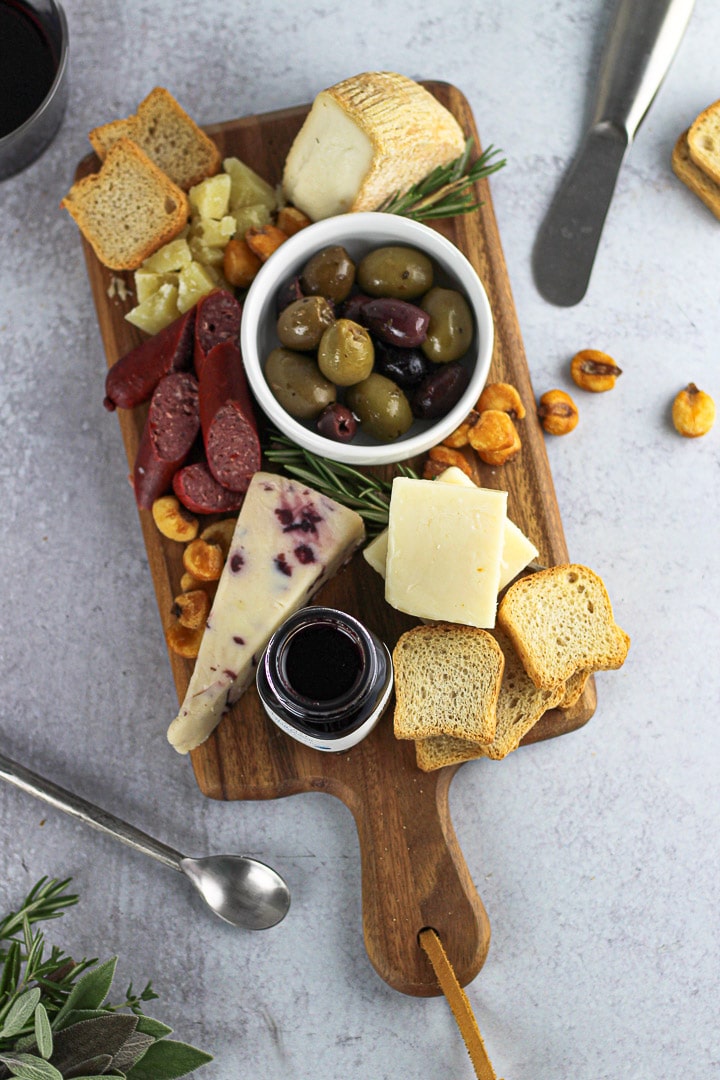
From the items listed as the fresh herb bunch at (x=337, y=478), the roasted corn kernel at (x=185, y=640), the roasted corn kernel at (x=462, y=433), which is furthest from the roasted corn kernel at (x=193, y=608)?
the roasted corn kernel at (x=462, y=433)

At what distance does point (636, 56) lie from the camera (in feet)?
5.69

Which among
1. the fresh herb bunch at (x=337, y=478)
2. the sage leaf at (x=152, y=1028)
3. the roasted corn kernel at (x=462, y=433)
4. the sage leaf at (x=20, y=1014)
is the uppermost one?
the roasted corn kernel at (x=462, y=433)

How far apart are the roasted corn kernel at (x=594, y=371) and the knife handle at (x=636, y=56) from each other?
1.30 feet

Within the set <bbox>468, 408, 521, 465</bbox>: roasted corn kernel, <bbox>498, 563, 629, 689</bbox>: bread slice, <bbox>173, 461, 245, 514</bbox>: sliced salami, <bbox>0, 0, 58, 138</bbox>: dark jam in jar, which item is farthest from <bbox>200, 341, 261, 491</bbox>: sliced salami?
<bbox>0, 0, 58, 138</bbox>: dark jam in jar

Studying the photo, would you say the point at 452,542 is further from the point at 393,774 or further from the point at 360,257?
the point at 360,257

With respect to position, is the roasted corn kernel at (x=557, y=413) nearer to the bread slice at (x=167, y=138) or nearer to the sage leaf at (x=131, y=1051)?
the bread slice at (x=167, y=138)

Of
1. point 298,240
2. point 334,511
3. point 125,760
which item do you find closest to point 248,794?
point 125,760

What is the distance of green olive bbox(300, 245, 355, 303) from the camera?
1520 millimetres

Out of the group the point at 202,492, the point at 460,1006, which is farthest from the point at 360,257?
the point at 460,1006

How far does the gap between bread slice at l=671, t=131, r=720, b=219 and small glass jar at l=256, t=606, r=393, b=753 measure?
1.04 meters

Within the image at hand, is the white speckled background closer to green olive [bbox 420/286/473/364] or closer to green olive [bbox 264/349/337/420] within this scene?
green olive [bbox 420/286/473/364]

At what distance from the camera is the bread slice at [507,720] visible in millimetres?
1526

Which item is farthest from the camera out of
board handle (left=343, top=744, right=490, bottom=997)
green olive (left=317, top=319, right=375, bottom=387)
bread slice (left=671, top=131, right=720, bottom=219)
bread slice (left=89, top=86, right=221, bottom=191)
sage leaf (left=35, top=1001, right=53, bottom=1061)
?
bread slice (left=671, top=131, right=720, bottom=219)

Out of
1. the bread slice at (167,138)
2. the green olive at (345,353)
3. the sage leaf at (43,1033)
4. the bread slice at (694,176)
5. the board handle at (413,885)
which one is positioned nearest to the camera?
the sage leaf at (43,1033)
